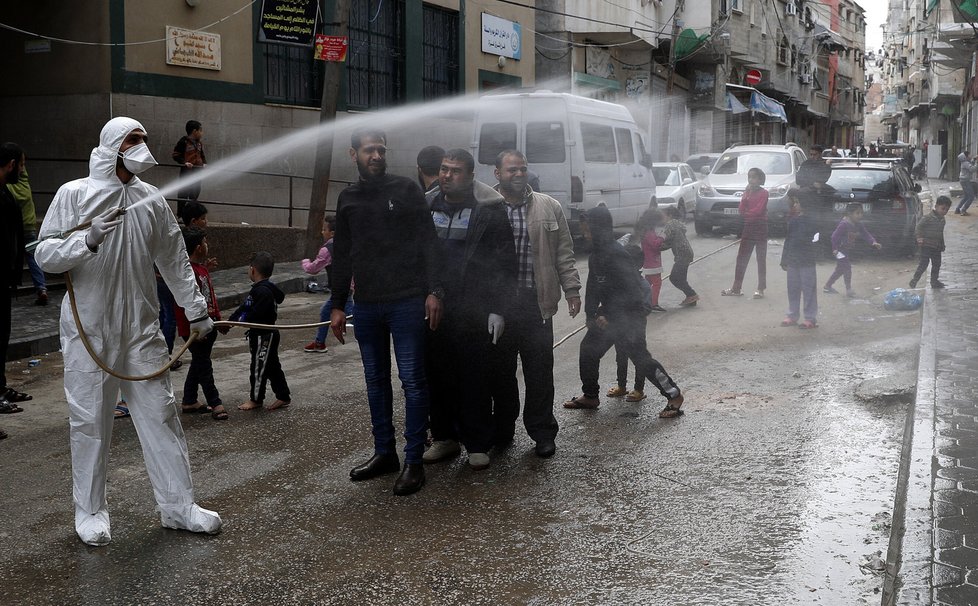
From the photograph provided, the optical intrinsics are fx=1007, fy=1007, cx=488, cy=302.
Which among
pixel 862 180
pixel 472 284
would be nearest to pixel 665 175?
pixel 862 180

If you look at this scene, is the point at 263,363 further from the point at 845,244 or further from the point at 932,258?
the point at 932,258

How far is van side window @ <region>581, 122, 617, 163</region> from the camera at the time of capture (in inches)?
605

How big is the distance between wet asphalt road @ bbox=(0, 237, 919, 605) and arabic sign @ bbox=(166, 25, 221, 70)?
8272mm

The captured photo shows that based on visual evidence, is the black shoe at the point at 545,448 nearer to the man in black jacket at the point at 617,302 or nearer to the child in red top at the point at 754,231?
the man in black jacket at the point at 617,302

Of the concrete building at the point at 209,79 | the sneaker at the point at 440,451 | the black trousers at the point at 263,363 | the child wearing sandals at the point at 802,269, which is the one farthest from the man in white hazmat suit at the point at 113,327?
the concrete building at the point at 209,79

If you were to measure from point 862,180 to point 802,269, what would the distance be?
665 centimetres

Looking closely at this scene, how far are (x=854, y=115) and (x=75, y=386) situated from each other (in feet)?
256

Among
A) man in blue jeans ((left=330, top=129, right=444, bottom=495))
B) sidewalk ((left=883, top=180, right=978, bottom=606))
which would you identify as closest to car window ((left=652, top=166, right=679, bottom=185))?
sidewalk ((left=883, top=180, right=978, bottom=606))

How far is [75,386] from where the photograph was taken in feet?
14.6

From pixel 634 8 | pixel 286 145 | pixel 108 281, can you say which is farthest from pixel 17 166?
pixel 634 8

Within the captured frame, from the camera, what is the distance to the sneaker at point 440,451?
579cm

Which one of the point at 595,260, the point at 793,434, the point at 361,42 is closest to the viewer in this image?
the point at 793,434

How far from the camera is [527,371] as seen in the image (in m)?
5.91

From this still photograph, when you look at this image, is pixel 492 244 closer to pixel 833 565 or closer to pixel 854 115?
pixel 833 565
